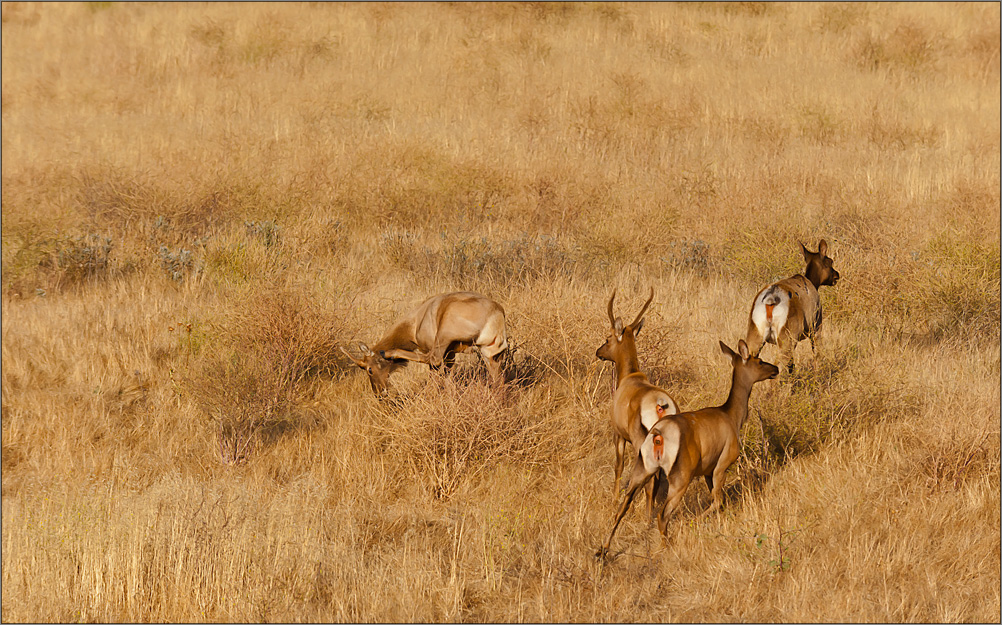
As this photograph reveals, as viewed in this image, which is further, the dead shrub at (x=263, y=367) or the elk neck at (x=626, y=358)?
the dead shrub at (x=263, y=367)

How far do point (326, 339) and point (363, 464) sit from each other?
5.10 ft

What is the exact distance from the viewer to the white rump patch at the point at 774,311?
23.5 feet

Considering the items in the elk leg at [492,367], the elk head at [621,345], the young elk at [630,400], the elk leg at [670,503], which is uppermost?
the elk head at [621,345]

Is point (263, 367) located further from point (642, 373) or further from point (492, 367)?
point (642, 373)

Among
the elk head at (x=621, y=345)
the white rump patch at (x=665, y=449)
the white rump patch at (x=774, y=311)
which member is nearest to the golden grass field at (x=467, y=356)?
the white rump patch at (x=774, y=311)

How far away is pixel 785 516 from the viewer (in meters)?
5.45

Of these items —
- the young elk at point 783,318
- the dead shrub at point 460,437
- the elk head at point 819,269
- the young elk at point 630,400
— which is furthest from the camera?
the elk head at point 819,269

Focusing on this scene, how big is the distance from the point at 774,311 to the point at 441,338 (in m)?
2.57

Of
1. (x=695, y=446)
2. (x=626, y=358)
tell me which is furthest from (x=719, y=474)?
(x=626, y=358)

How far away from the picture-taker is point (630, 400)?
5.29 metres

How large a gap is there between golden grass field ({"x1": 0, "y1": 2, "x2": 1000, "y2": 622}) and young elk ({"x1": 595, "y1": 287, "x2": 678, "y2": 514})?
1.71 feet

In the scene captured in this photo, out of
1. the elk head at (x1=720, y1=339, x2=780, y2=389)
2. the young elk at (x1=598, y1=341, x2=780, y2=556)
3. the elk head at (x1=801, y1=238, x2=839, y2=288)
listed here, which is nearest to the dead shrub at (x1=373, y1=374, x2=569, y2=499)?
the young elk at (x1=598, y1=341, x2=780, y2=556)

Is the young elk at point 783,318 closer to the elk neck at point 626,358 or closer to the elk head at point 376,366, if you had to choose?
the elk neck at point 626,358

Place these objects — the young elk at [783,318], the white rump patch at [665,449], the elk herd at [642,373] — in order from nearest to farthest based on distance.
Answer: the white rump patch at [665,449], the elk herd at [642,373], the young elk at [783,318]
